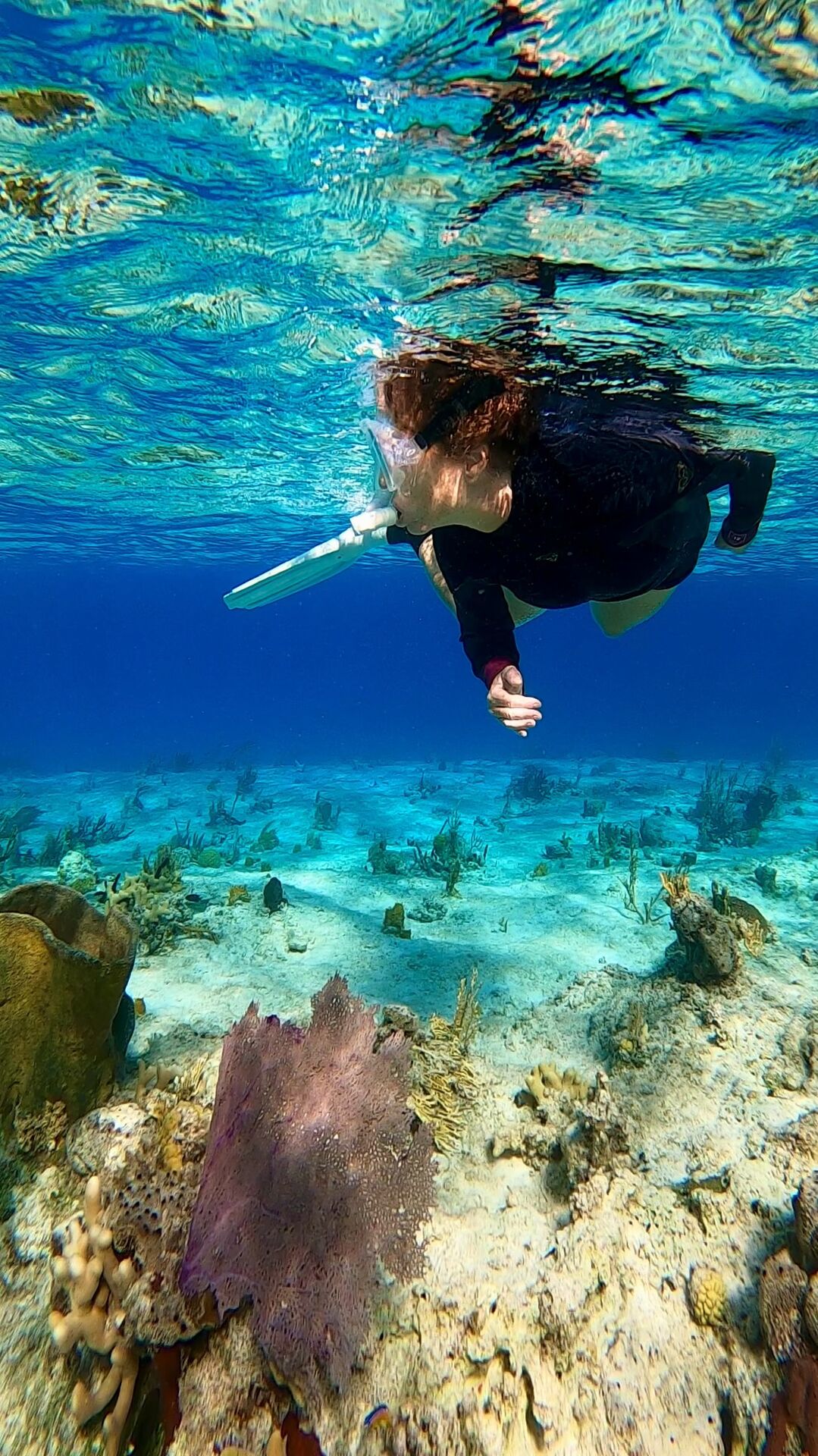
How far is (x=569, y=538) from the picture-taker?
377 centimetres

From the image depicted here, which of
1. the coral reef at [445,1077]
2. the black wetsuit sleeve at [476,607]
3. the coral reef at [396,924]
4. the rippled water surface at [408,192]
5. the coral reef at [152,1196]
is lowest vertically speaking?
the coral reef at [396,924]

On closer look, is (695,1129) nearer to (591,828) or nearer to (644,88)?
(644,88)

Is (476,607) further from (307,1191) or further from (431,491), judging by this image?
(307,1191)

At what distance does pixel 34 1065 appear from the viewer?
3977mm

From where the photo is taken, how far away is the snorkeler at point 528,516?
3.67m

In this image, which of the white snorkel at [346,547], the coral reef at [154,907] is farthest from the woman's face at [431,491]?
the coral reef at [154,907]

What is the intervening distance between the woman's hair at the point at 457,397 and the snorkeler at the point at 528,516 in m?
0.02

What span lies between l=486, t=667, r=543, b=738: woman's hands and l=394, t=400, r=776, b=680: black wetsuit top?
10 centimetres

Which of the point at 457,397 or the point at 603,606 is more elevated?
the point at 457,397

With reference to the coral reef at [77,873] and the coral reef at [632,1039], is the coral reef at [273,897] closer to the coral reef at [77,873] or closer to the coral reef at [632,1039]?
the coral reef at [77,873]

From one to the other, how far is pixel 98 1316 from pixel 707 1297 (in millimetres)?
2741

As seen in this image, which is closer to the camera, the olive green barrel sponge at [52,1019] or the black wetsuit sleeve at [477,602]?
the black wetsuit sleeve at [477,602]

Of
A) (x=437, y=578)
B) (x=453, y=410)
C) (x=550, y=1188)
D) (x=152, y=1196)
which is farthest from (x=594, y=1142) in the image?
(x=453, y=410)

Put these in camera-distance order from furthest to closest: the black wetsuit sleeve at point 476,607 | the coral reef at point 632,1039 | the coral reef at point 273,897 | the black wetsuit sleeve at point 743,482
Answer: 1. the coral reef at point 273,897
2. the coral reef at point 632,1039
3. the black wetsuit sleeve at point 743,482
4. the black wetsuit sleeve at point 476,607
